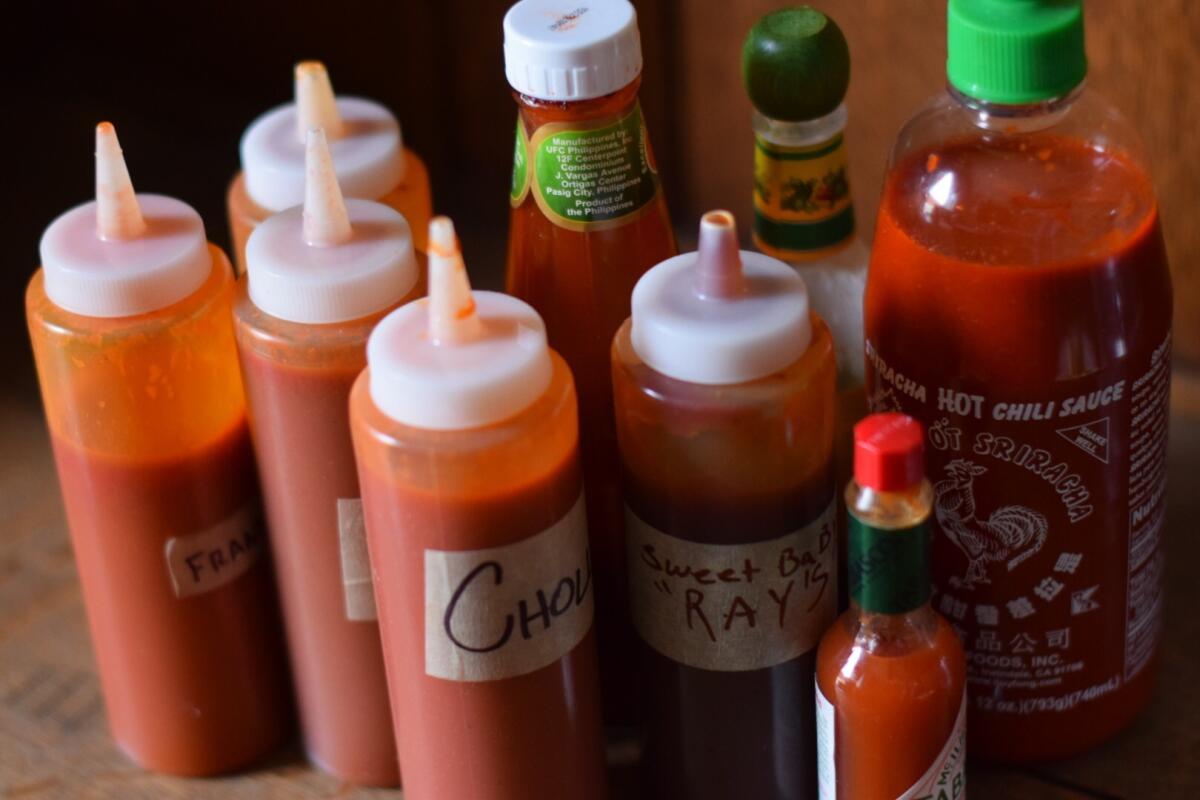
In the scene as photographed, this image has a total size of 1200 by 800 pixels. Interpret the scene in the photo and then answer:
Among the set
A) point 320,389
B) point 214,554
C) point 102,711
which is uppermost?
point 320,389

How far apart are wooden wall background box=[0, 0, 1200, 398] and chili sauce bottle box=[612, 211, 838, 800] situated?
1.26ft

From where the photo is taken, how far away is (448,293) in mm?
638

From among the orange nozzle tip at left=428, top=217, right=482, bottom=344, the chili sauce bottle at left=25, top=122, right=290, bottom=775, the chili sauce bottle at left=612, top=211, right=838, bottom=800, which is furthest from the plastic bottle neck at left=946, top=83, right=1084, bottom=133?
the chili sauce bottle at left=25, top=122, right=290, bottom=775

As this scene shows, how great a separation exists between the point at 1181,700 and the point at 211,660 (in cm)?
47

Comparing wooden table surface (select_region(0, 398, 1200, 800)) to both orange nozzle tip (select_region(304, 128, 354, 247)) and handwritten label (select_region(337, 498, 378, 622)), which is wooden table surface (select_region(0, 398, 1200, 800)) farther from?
orange nozzle tip (select_region(304, 128, 354, 247))

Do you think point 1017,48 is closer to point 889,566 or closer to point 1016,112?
point 1016,112

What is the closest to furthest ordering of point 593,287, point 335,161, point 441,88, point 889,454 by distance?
point 889,454, point 593,287, point 335,161, point 441,88

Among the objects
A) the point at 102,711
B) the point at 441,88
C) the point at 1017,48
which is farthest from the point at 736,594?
the point at 441,88

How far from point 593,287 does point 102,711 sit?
14.7 inches

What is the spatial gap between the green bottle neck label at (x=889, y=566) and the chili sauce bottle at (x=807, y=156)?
9cm

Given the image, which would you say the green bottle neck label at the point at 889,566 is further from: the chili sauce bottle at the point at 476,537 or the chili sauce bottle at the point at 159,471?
the chili sauce bottle at the point at 159,471

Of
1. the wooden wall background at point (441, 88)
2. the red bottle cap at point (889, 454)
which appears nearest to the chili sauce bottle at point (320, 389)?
the red bottle cap at point (889, 454)

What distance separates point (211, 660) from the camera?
0.81 metres

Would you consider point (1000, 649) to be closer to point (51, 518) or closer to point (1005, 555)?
point (1005, 555)
